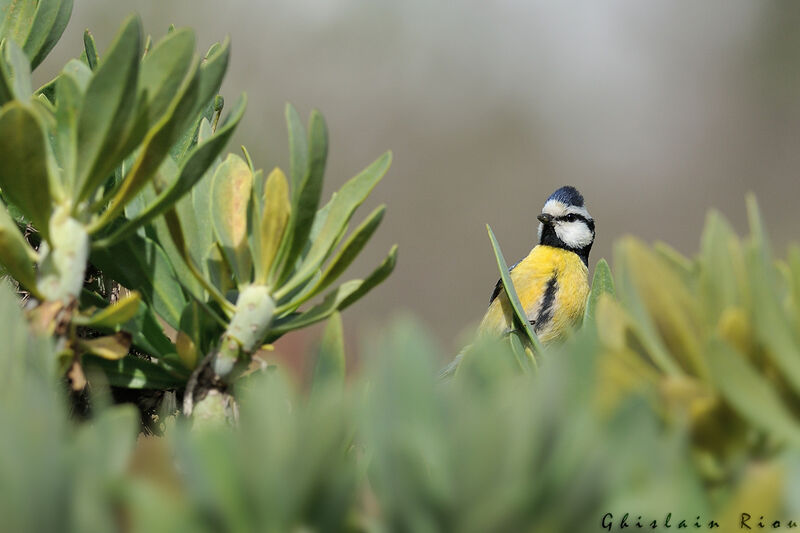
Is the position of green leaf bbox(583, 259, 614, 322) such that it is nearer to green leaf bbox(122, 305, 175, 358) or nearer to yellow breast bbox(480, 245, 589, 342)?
green leaf bbox(122, 305, 175, 358)

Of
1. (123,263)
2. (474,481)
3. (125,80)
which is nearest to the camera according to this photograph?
(474,481)

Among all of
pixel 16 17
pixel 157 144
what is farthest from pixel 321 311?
pixel 16 17

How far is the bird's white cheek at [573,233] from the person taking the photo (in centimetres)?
266

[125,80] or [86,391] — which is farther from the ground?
[125,80]

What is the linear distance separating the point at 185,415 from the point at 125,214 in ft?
0.46

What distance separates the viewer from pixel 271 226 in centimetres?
42

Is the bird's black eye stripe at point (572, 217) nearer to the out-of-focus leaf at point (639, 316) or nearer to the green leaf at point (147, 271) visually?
the green leaf at point (147, 271)

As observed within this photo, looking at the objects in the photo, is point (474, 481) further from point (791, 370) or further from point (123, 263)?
point (123, 263)

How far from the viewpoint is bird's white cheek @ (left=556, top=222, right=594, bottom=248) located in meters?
2.66

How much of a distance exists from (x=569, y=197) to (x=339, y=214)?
94.6 inches

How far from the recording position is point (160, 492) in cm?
21

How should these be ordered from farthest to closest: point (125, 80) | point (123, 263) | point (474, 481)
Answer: point (123, 263) < point (125, 80) < point (474, 481)

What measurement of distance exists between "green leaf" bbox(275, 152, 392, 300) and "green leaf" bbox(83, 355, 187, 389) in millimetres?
84

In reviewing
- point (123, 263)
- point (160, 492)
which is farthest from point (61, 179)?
point (160, 492)
